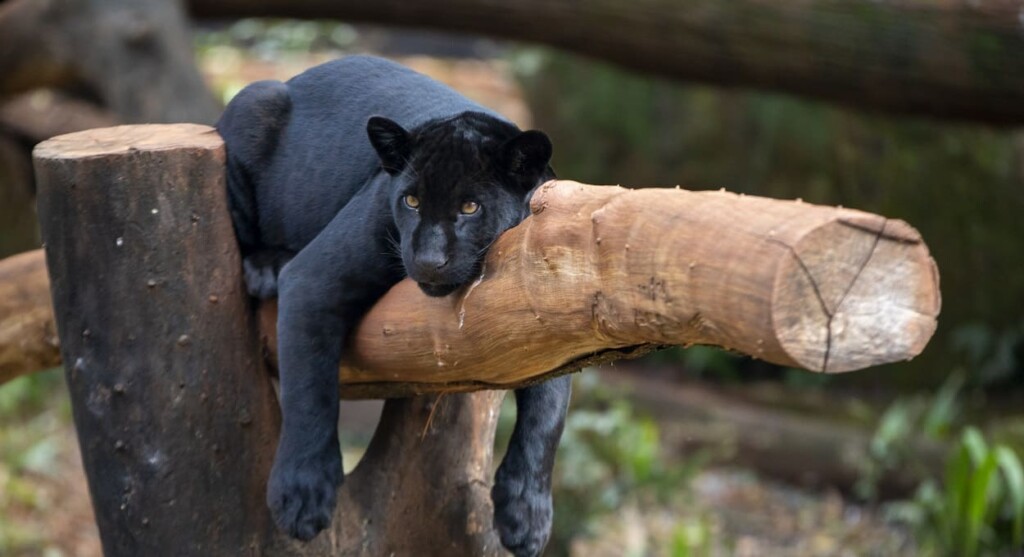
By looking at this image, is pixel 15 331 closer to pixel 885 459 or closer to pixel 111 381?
pixel 111 381

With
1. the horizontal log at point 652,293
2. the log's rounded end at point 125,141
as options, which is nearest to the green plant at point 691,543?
the horizontal log at point 652,293

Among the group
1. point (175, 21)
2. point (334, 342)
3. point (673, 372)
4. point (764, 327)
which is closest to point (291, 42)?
point (673, 372)

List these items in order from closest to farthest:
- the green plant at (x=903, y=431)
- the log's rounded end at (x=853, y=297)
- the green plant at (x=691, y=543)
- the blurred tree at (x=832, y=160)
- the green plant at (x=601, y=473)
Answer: the log's rounded end at (x=853, y=297)
the green plant at (x=601, y=473)
the green plant at (x=691, y=543)
the green plant at (x=903, y=431)
the blurred tree at (x=832, y=160)

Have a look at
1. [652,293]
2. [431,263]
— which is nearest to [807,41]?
[431,263]

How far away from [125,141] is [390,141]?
80cm

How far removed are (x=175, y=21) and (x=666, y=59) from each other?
8.33ft

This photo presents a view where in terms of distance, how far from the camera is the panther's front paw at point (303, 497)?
275 centimetres

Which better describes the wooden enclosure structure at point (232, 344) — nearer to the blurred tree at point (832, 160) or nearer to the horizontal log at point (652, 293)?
the horizontal log at point (652, 293)

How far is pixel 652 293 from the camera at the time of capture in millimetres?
2049

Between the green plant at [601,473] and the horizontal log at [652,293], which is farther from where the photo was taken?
the green plant at [601,473]

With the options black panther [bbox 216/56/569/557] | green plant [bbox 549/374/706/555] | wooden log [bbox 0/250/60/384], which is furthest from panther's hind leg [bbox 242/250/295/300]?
green plant [bbox 549/374/706/555]

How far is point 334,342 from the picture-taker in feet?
9.29

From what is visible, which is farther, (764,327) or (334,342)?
(334,342)

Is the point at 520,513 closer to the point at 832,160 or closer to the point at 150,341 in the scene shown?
the point at 150,341
